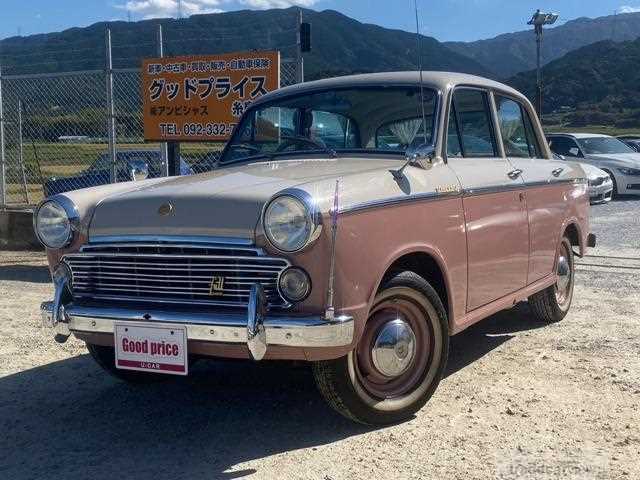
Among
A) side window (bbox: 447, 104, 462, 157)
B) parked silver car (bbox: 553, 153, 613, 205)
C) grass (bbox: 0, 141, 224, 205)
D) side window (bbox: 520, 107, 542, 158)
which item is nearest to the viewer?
side window (bbox: 447, 104, 462, 157)

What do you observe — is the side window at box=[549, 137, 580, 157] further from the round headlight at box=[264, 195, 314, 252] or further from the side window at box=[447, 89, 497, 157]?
the round headlight at box=[264, 195, 314, 252]

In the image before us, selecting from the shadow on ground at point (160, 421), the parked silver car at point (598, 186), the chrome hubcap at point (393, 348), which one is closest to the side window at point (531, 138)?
the shadow on ground at point (160, 421)

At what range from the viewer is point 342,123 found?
4809 mm

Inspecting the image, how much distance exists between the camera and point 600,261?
875 centimetres

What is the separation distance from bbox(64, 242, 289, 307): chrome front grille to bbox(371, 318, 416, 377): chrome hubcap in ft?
2.08

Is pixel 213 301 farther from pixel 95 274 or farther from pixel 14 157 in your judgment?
pixel 14 157

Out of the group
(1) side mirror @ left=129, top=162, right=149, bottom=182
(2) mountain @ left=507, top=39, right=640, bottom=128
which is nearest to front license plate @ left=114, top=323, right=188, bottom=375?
(1) side mirror @ left=129, top=162, right=149, bottom=182

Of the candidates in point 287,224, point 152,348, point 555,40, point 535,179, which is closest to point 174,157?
point 535,179

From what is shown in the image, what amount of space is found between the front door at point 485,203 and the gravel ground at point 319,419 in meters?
0.57

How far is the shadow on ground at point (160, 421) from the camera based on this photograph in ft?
12.0

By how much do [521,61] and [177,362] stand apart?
4910 inches

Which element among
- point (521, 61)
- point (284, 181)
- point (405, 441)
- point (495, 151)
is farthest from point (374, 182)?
point (521, 61)

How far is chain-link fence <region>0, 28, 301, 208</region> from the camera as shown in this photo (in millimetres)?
9289

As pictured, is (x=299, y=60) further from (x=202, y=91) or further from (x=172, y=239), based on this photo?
(x=172, y=239)
